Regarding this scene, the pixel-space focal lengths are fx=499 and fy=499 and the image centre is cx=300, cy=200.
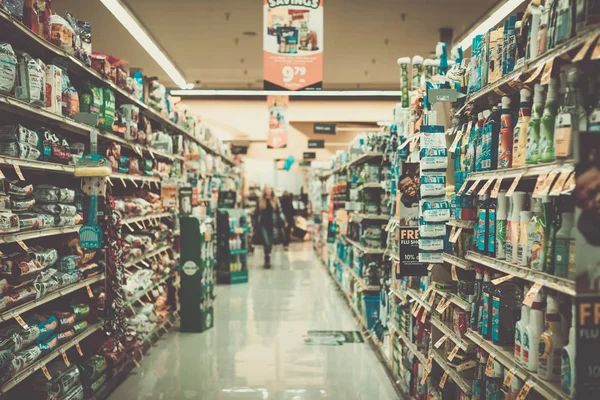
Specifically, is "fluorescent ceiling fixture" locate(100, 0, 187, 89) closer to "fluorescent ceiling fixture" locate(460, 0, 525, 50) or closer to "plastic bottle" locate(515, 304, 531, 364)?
"fluorescent ceiling fixture" locate(460, 0, 525, 50)

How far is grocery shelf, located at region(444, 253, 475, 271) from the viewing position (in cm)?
280

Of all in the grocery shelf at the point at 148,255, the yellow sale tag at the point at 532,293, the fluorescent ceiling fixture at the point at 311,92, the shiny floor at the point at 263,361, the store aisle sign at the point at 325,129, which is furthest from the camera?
the fluorescent ceiling fixture at the point at 311,92

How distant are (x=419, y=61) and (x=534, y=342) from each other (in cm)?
264

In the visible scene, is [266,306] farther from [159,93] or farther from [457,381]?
[457,381]

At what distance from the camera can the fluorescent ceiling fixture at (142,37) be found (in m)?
8.13

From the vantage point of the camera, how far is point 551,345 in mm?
1908

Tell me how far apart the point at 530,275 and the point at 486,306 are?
1.74 feet

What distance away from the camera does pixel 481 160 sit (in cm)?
259

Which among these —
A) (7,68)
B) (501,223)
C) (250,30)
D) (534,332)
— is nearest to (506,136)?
(501,223)

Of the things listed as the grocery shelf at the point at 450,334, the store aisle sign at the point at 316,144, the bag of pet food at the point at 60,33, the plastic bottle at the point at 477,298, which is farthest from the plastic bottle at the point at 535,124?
the store aisle sign at the point at 316,144

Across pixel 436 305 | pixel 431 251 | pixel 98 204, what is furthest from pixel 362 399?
pixel 98 204

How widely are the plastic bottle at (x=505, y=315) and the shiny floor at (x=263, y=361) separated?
6.36 ft

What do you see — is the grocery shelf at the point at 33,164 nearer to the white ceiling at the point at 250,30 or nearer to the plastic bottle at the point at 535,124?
the plastic bottle at the point at 535,124

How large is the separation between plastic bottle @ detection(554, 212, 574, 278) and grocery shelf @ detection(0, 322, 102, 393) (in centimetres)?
268
